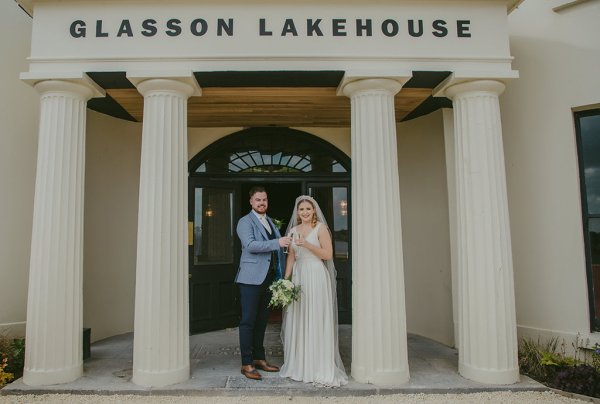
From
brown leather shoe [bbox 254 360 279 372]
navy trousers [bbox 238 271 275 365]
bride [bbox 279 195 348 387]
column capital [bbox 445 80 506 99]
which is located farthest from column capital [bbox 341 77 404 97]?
brown leather shoe [bbox 254 360 279 372]

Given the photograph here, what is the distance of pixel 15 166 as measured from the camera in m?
5.85

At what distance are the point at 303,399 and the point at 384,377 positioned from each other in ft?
2.99

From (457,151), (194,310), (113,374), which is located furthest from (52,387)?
(457,151)

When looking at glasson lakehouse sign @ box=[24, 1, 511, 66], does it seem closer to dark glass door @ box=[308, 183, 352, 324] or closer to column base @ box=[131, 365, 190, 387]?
dark glass door @ box=[308, 183, 352, 324]

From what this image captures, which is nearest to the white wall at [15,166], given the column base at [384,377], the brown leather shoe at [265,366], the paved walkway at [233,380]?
the paved walkway at [233,380]

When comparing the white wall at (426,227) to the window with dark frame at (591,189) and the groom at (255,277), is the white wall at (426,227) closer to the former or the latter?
the window with dark frame at (591,189)

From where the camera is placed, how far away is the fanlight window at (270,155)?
24.3 feet

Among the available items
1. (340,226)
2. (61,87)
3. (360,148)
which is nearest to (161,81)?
(61,87)

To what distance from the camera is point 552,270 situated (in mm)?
5516

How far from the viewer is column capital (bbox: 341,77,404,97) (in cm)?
477

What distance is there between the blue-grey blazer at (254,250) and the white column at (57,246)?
6.23ft

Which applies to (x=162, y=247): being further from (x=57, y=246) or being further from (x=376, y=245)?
(x=376, y=245)

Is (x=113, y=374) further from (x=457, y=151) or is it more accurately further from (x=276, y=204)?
(x=276, y=204)

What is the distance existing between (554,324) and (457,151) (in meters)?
2.64
